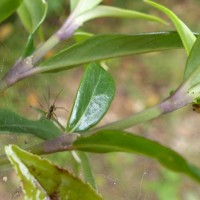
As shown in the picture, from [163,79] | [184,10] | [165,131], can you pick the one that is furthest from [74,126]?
[184,10]

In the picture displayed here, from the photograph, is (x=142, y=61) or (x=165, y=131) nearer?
(x=165, y=131)

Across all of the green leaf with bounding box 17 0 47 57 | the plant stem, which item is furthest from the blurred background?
the plant stem

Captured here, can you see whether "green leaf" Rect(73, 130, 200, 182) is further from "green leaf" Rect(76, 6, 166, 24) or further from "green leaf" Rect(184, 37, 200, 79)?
"green leaf" Rect(76, 6, 166, 24)

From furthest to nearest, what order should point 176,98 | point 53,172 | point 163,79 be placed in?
point 163,79, point 176,98, point 53,172

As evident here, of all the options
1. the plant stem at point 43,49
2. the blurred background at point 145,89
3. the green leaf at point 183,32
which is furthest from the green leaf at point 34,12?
the blurred background at point 145,89

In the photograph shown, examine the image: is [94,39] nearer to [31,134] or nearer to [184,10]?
[31,134]

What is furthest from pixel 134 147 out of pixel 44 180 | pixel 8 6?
pixel 8 6

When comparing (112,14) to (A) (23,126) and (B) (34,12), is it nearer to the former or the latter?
(B) (34,12)
